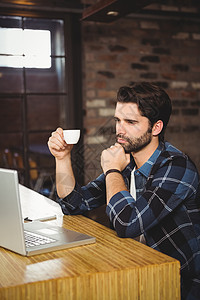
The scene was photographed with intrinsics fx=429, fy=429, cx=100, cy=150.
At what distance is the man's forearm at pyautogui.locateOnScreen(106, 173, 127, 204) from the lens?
5.42ft

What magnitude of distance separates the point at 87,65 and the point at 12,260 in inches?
113

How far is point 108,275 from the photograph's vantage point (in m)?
1.21

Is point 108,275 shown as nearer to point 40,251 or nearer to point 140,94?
point 40,251

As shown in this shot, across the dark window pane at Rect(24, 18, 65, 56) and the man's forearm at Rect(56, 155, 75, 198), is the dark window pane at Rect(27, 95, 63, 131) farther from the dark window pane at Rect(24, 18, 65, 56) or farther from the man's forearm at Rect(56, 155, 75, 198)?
the man's forearm at Rect(56, 155, 75, 198)

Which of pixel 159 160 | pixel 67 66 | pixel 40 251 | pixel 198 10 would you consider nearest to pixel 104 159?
pixel 159 160

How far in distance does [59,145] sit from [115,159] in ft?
0.90

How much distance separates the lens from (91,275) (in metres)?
1.19

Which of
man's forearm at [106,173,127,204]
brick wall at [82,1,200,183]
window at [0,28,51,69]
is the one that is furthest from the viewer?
brick wall at [82,1,200,183]

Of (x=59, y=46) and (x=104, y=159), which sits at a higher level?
(x=59, y=46)

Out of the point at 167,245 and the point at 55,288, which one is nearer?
the point at 55,288

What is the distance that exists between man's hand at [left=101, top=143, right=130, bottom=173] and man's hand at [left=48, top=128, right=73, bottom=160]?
19cm

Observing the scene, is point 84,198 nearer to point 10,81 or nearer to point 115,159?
point 115,159

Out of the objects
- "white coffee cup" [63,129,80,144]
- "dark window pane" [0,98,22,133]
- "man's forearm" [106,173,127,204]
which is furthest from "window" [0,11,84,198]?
"dark window pane" [0,98,22,133]

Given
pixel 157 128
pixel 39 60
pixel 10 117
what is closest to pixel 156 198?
pixel 157 128
